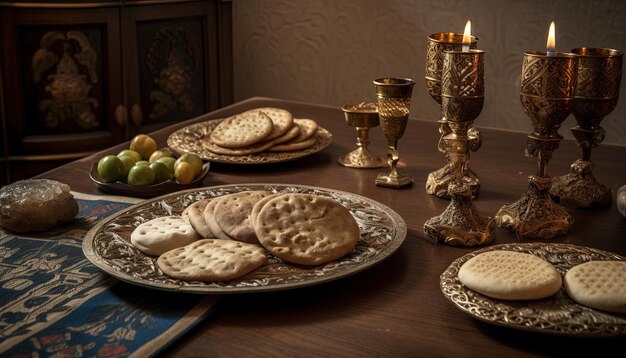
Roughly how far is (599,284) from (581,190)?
1.69 ft

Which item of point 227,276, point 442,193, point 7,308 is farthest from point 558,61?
point 7,308

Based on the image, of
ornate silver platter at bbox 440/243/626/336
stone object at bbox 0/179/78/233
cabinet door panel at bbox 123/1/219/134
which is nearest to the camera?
ornate silver platter at bbox 440/243/626/336

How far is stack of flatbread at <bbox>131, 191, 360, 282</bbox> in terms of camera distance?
1081 millimetres

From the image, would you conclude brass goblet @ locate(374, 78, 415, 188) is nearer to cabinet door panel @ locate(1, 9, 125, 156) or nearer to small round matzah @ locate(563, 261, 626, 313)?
small round matzah @ locate(563, 261, 626, 313)

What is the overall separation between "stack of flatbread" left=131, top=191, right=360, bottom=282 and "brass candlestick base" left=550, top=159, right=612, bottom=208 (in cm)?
50

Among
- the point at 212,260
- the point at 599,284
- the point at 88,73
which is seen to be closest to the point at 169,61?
the point at 88,73

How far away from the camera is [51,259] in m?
1.19

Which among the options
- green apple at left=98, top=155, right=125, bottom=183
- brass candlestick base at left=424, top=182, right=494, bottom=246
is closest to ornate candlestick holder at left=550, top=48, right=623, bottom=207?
brass candlestick base at left=424, top=182, right=494, bottom=246

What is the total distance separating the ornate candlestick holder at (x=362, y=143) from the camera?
172cm

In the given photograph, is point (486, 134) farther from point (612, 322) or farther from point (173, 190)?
point (612, 322)

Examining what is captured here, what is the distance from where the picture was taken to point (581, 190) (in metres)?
1.47

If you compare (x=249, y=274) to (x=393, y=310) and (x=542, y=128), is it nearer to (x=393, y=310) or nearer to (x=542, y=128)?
(x=393, y=310)

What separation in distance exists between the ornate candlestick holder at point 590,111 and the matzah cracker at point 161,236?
0.73 metres

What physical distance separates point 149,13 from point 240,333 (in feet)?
7.87
